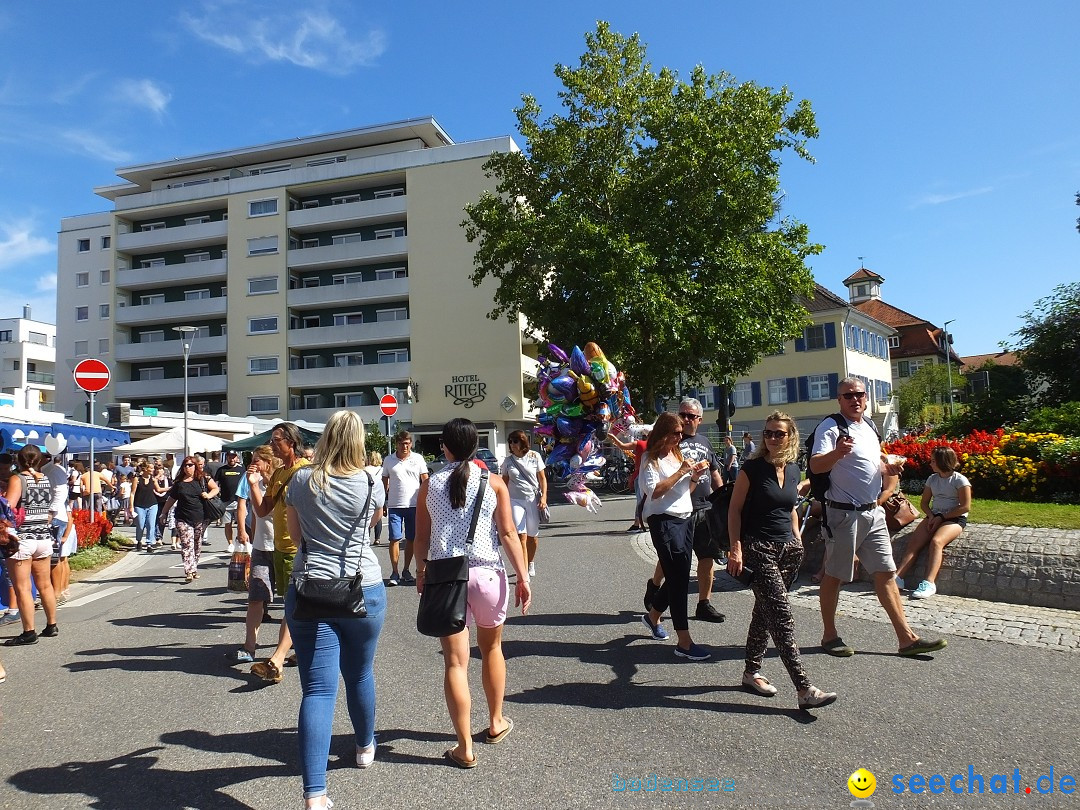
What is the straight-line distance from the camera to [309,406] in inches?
1875

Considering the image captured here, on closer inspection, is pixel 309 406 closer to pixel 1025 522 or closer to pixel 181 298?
pixel 181 298

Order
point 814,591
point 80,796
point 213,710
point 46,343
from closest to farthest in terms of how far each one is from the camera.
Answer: point 80,796 → point 213,710 → point 814,591 → point 46,343

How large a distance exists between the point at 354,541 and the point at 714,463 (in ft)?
12.1

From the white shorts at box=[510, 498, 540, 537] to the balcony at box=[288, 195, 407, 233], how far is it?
39.9 meters

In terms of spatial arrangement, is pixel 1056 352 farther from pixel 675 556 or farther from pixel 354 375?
pixel 354 375

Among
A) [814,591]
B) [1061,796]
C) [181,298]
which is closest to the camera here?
[1061,796]

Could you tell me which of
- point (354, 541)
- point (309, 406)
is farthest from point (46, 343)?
point (354, 541)

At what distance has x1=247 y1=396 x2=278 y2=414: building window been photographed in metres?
47.6

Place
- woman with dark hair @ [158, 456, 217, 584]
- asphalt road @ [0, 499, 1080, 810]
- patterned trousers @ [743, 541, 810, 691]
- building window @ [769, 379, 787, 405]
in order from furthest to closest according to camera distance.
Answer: building window @ [769, 379, 787, 405] → woman with dark hair @ [158, 456, 217, 584] → patterned trousers @ [743, 541, 810, 691] → asphalt road @ [0, 499, 1080, 810]

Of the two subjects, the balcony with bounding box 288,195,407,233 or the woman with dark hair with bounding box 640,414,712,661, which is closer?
the woman with dark hair with bounding box 640,414,712,661

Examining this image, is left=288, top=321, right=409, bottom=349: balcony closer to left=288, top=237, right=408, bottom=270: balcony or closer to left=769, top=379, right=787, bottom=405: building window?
left=288, top=237, right=408, bottom=270: balcony

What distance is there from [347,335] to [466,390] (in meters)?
8.19

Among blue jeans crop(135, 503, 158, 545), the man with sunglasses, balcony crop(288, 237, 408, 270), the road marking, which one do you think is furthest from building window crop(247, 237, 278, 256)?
the man with sunglasses

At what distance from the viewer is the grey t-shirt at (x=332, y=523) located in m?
3.82
